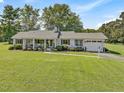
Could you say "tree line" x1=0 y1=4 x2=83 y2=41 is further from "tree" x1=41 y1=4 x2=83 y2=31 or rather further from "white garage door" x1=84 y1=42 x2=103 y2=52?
"white garage door" x1=84 y1=42 x2=103 y2=52

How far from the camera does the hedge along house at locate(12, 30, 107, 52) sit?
50000 mm

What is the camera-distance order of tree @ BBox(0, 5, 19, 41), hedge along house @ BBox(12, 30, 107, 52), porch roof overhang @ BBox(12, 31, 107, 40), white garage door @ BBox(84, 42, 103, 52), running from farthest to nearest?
tree @ BBox(0, 5, 19, 41)
porch roof overhang @ BBox(12, 31, 107, 40)
hedge along house @ BBox(12, 30, 107, 52)
white garage door @ BBox(84, 42, 103, 52)

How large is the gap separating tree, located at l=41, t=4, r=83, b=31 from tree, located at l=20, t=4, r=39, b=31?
313cm

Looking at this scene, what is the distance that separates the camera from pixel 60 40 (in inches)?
2068

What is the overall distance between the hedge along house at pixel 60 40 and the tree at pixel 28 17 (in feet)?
100

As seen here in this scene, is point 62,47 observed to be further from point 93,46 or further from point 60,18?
point 60,18

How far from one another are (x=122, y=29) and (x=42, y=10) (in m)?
29.5

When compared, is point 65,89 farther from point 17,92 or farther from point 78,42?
point 78,42

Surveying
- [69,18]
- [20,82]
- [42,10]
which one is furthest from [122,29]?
[20,82]

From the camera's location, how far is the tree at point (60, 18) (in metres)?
86.7

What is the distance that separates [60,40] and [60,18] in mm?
35936

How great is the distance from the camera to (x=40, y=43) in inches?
2133

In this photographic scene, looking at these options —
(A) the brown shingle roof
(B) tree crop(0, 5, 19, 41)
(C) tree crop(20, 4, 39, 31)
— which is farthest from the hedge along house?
(C) tree crop(20, 4, 39, 31)

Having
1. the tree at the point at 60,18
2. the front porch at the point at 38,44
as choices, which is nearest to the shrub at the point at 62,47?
the front porch at the point at 38,44
